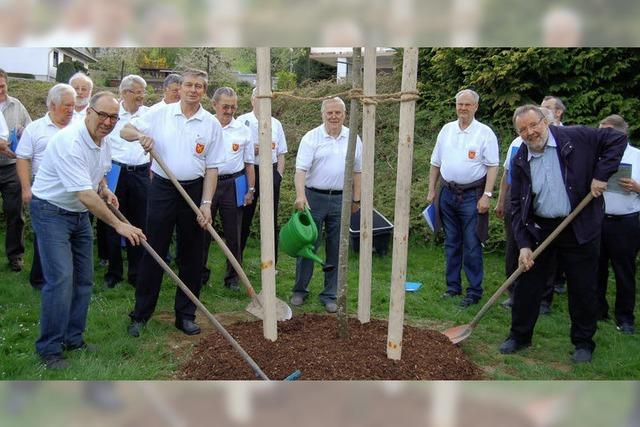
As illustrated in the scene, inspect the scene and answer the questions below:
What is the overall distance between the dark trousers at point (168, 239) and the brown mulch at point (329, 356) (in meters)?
0.54

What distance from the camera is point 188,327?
203 inches

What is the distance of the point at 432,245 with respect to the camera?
8.72 m

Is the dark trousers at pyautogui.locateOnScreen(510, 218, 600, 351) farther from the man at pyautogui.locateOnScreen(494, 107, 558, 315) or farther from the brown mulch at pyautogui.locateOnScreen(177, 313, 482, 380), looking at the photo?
the man at pyautogui.locateOnScreen(494, 107, 558, 315)

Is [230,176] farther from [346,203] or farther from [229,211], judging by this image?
[346,203]

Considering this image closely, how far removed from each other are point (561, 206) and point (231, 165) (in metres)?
3.21

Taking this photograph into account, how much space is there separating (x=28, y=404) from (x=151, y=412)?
21 centimetres

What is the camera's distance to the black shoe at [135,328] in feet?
16.4

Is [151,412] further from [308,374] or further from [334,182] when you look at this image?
[334,182]

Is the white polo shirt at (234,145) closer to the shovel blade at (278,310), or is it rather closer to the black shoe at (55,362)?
the shovel blade at (278,310)

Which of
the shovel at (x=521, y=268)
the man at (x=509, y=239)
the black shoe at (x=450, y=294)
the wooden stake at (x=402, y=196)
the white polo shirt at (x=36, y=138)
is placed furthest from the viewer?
the black shoe at (x=450, y=294)

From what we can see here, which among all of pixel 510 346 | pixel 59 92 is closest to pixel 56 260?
pixel 59 92

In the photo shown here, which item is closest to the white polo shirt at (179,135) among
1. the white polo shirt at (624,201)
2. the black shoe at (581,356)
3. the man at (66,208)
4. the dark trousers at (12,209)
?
the man at (66,208)

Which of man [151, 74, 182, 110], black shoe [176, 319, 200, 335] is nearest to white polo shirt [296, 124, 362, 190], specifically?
man [151, 74, 182, 110]

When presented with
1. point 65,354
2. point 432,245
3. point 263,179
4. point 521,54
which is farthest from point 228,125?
point 521,54
